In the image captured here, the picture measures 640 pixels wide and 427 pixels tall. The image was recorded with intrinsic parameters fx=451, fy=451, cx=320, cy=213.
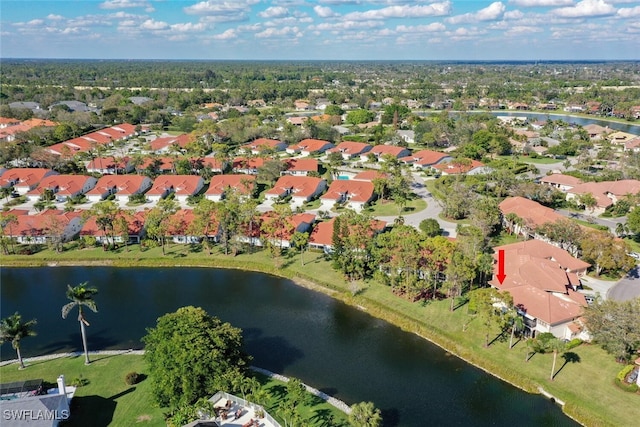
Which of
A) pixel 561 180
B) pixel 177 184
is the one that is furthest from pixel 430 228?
pixel 177 184

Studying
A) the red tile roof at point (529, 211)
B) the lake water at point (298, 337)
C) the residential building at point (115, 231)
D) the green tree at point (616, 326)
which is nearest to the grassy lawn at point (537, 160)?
the red tile roof at point (529, 211)

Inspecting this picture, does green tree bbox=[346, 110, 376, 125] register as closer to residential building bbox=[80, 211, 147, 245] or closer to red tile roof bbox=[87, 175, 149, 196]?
red tile roof bbox=[87, 175, 149, 196]

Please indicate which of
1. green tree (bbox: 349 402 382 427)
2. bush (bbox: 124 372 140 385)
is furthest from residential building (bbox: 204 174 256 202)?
green tree (bbox: 349 402 382 427)

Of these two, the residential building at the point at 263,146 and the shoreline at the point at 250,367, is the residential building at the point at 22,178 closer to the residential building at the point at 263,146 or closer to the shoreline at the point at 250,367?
the residential building at the point at 263,146

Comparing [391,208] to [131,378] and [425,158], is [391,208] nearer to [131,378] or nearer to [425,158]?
[425,158]

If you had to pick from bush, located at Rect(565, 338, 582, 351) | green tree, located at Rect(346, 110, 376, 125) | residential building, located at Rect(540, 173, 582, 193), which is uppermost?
green tree, located at Rect(346, 110, 376, 125)

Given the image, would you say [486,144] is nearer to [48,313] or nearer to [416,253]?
[416,253]
